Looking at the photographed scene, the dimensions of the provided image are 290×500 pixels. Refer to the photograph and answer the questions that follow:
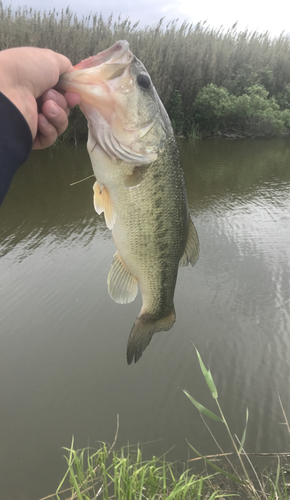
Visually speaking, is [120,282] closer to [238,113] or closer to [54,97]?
[54,97]

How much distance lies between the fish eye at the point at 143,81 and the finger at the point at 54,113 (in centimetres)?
31

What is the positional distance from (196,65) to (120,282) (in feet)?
53.1

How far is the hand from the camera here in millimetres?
1024

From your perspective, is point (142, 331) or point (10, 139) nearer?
point (10, 139)

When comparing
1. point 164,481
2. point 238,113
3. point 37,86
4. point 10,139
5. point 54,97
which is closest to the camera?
point 10,139

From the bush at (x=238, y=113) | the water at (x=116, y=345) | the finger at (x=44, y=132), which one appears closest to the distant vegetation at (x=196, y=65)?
the bush at (x=238, y=113)

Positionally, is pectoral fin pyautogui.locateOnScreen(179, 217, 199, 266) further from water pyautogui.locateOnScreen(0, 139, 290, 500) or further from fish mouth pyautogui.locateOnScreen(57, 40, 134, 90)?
water pyautogui.locateOnScreen(0, 139, 290, 500)

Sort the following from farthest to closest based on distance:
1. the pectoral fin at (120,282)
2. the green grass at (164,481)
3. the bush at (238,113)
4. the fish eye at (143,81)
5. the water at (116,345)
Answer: the bush at (238,113), the water at (116,345), the green grass at (164,481), the pectoral fin at (120,282), the fish eye at (143,81)

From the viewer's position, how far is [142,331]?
1.55m

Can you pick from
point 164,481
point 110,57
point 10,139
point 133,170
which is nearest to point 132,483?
point 164,481

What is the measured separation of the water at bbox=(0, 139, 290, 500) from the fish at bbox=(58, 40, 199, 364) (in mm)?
1551

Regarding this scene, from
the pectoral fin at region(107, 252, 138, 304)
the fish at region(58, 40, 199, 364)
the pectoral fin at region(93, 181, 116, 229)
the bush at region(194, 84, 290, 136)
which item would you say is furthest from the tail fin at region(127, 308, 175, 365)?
the bush at region(194, 84, 290, 136)

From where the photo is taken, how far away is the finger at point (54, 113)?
1208mm

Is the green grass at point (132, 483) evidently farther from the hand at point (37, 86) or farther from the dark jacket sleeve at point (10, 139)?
the hand at point (37, 86)
